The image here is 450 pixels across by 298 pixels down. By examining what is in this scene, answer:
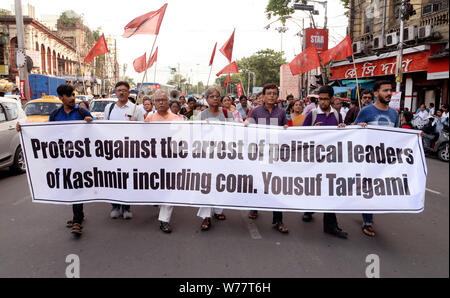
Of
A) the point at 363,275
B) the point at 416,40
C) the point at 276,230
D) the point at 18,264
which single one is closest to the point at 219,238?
the point at 276,230

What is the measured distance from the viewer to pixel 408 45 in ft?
59.3

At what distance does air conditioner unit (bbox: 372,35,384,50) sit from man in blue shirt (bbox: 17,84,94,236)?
19.8 meters

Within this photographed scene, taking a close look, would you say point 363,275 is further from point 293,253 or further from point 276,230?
point 276,230

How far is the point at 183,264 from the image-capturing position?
346cm

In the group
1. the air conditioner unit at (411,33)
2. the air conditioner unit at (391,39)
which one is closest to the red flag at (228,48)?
the air conditioner unit at (411,33)

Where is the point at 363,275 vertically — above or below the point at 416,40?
below

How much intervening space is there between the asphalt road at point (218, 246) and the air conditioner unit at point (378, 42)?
56.8 feet

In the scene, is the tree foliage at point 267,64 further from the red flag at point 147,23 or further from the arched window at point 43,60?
the red flag at point 147,23

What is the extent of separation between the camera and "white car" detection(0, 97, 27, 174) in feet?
24.3

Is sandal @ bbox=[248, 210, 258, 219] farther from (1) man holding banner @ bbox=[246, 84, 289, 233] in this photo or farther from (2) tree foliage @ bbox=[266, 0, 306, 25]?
(2) tree foliage @ bbox=[266, 0, 306, 25]

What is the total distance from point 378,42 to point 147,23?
61.9 ft

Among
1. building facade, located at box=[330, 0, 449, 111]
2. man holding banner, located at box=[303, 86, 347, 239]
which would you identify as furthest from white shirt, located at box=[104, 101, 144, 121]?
building facade, located at box=[330, 0, 449, 111]

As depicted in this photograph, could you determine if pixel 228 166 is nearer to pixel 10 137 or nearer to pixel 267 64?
pixel 10 137

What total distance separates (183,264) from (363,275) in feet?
5.68
